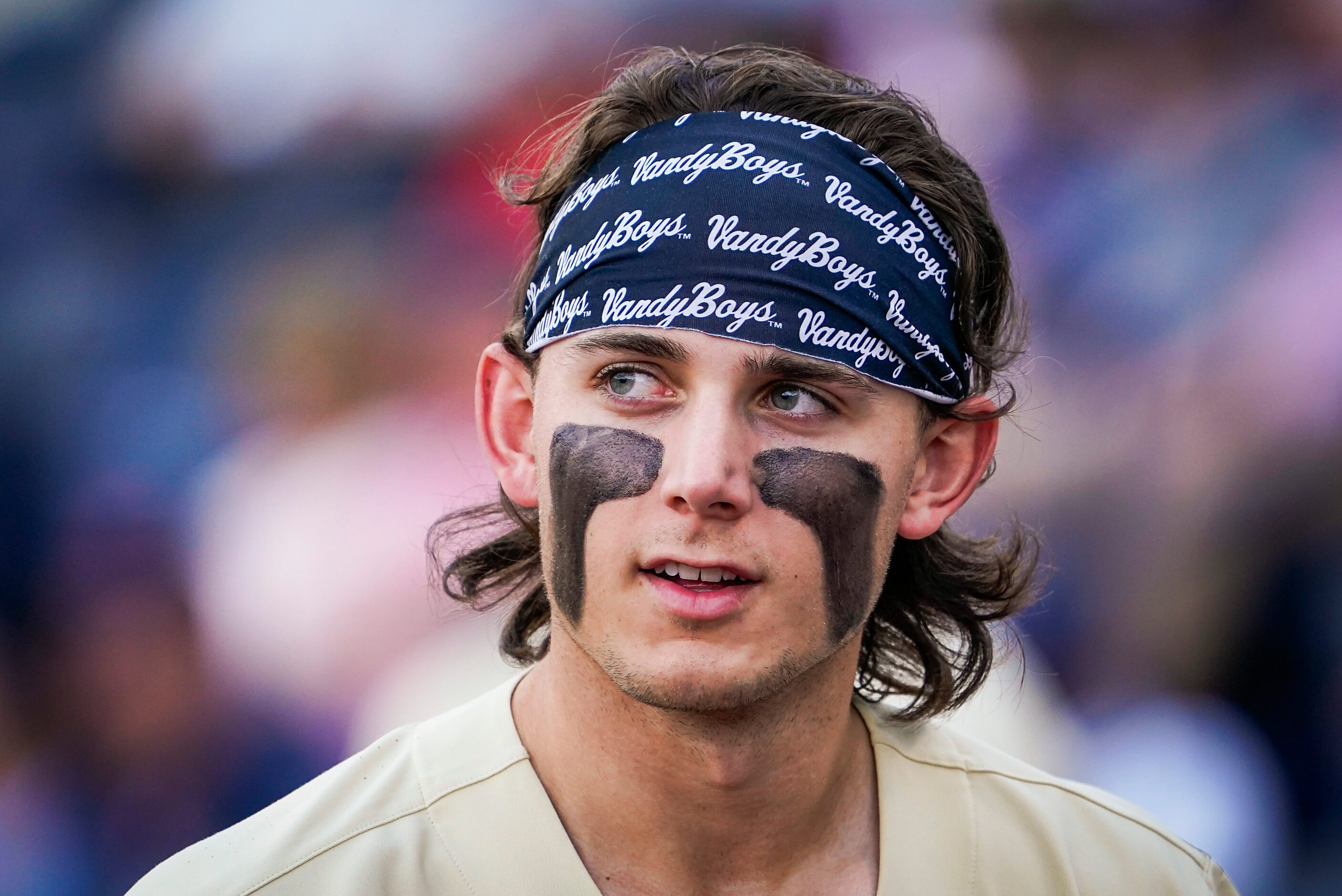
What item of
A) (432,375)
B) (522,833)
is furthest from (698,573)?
(432,375)

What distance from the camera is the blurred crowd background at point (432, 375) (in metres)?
4.53

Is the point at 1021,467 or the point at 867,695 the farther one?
the point at 1021,467

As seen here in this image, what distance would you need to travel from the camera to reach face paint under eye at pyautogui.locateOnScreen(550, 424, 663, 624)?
2496mm

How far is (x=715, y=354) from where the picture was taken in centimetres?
251

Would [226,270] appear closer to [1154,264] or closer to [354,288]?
[354,288]

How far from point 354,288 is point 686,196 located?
253 cm

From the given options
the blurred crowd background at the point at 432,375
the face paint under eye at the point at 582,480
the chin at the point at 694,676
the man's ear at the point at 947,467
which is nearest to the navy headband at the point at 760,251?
the man's ear at the point at 947,467

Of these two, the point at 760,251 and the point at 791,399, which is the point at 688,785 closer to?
the point at 791,399

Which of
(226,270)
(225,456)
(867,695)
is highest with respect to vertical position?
(226,270)

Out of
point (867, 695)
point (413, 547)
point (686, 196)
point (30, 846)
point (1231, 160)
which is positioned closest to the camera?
point (686, 196)

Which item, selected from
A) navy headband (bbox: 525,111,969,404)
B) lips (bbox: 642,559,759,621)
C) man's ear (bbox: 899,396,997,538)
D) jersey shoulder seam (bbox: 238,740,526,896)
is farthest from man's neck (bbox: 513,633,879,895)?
navy headband (bbox: 525,111,969,404)

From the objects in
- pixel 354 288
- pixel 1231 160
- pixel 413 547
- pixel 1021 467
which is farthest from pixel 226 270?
pixel 1231 160

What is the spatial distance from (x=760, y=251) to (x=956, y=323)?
575 mm

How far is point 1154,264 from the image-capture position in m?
4.96
